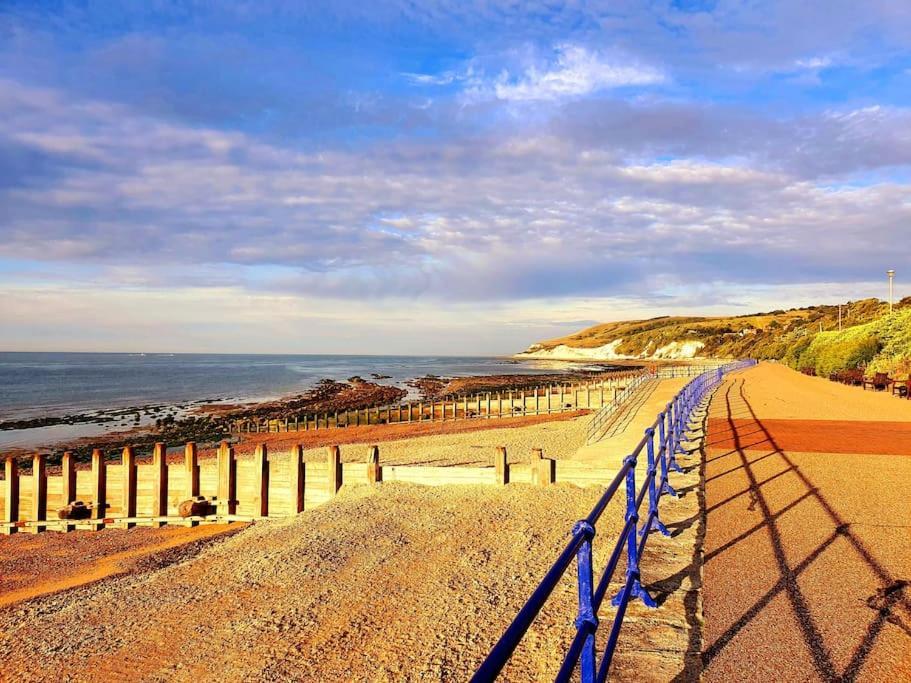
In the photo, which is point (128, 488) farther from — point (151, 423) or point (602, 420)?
point (151, 423)

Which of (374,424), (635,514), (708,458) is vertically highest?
(635,514)

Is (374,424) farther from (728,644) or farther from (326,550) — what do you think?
(728,644)

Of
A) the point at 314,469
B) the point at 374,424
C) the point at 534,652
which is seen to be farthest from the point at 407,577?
the point at 374,424

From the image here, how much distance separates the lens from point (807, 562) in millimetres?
5531

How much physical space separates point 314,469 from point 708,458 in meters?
6.68

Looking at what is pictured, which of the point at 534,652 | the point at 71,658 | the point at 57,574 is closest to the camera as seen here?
the point at 534,652

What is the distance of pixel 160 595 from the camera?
25.0 feet

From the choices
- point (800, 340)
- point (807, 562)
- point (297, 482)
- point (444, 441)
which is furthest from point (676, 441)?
point (800, 340)

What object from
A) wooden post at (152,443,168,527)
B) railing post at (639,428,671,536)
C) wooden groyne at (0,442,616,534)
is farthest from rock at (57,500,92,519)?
railing post at (639,428,671,536)

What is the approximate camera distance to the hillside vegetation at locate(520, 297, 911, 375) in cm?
3697

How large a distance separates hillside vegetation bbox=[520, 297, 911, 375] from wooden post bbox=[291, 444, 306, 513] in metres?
29.7

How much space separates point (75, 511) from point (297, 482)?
13.9ft

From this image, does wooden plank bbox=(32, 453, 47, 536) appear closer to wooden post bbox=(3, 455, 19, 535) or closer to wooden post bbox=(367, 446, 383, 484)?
wooden post bbox=(3, 455, 19, 535)

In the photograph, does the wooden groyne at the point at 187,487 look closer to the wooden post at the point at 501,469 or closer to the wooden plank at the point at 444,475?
the wooden plank at the point at 444,475
